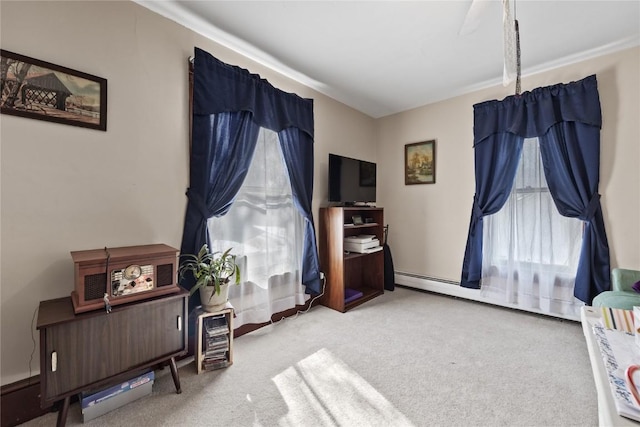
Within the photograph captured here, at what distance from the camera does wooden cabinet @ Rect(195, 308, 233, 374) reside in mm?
1835

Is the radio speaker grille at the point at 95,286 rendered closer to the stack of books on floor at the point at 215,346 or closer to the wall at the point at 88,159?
the wall at the point at 88,159

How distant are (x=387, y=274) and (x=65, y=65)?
361 cm

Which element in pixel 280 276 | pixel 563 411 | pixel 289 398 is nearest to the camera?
pixel 563 411

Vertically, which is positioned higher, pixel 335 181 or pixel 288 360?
pixel 335 181

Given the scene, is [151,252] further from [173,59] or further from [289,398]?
[173,59]

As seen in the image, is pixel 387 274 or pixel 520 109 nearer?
pixel 520 109

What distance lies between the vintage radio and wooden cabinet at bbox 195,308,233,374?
0.38 meters

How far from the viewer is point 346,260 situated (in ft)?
10.3

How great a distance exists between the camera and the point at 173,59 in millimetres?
1972

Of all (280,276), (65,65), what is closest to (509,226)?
(280,276)

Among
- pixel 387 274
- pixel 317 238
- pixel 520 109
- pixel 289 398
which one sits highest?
pixel 520 109

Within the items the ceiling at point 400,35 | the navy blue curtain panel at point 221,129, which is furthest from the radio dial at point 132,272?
the ceiling at point 400,35

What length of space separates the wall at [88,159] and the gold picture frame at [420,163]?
2663mm

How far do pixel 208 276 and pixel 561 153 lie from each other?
3.35 meters
